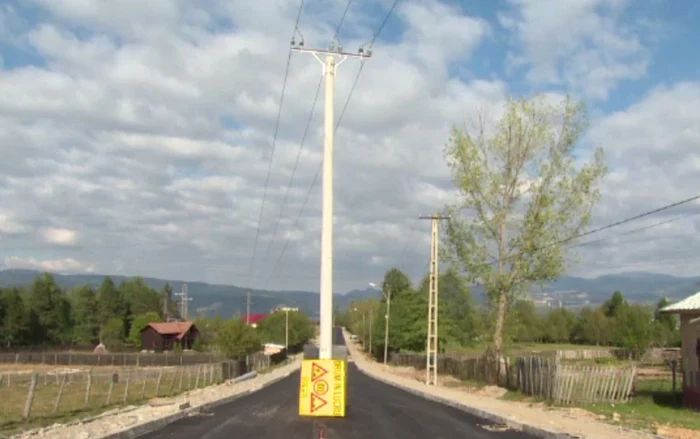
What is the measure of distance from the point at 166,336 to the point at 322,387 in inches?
4229

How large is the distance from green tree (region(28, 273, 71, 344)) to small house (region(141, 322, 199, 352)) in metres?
14.9

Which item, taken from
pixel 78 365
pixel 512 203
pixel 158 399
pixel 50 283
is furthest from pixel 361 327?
pixel 158 399

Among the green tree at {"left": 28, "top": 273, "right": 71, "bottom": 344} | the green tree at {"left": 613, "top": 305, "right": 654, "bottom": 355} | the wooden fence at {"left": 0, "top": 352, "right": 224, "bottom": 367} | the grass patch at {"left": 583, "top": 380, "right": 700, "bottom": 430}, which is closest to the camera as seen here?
the grass patch at {"left": 583, "top": 380, "right": 700, "bottom": 430}

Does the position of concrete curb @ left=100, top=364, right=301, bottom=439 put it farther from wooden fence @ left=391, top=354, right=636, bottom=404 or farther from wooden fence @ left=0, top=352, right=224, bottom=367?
wooden fence @ left=0, top=352, right=224, bottom=367

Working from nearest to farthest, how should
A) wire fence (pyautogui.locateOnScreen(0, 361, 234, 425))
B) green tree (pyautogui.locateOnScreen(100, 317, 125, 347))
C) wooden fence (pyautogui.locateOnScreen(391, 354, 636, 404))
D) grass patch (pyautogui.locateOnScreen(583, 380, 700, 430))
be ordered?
1. grass patch (pyautogui.locateOnScreen(583, 380, 700, 430))
2. wire fence (pyautogui.locateOnScreen(0, 361, 234, 425))
3. wooden fence (pyautogui.locateOnScreen(391, 354, 636, 404))
4. green tree (pyautogui.locateOnScreen(100, 317, 125, 347))

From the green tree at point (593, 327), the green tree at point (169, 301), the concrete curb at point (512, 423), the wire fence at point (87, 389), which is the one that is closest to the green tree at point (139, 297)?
the green tree at point (169, 301)

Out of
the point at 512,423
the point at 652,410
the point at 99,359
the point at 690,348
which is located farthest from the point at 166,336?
the point at 512,423

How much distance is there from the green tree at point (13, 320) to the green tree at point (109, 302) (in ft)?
88.0

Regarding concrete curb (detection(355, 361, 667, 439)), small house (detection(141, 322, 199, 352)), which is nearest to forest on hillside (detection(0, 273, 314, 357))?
small house (detection(141, 322, 199, 352))

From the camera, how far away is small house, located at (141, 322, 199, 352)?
121250 mm

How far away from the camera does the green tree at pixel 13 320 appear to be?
11081 cm

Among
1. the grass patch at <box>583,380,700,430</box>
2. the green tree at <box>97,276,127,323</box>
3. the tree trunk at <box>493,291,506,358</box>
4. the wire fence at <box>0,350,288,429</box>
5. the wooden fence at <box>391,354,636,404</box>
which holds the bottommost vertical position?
the wire fence at <box>0,350,288,429</box>

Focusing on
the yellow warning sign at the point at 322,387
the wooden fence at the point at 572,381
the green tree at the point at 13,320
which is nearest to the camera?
the yellow warning sign at the point at 322,387

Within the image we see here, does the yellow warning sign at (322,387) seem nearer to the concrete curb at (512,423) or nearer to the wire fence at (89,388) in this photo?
the concrete curb at (512,423)
